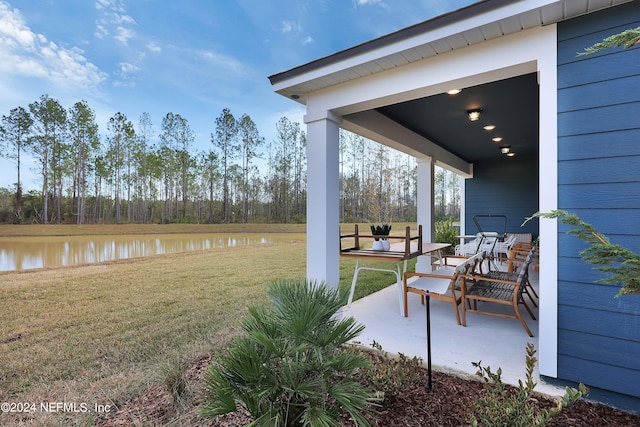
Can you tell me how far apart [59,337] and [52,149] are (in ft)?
29.6

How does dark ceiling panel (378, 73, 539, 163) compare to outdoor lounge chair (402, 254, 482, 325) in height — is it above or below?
above

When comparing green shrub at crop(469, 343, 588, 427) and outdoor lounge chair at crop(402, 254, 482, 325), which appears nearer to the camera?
green shrub at crop(469, 343, 588, 427)

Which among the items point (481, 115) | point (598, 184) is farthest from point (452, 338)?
point (481, 115)

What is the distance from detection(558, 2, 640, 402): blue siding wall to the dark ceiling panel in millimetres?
1169

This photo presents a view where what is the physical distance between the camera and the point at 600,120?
5.75ft

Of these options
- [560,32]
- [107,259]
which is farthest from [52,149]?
[560,32]

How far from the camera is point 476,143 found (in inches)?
226

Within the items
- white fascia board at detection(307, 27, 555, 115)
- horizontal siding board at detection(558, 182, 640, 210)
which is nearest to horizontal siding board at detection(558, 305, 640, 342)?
horizontal siding board at detection(558, 182, 640, 210)

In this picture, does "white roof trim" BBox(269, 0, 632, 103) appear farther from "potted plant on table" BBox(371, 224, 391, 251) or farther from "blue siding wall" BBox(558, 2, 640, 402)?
"potted plant on table" BBox(371, 224, 391, 251)

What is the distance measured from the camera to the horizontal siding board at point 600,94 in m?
1.68

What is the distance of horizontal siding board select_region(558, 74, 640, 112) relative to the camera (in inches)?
66.2

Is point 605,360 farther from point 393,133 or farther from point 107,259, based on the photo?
point 107,259

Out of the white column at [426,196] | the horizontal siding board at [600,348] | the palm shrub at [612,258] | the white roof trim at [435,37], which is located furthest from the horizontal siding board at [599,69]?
the white column at [426,196]

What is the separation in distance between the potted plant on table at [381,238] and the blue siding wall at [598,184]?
74.4 inches
